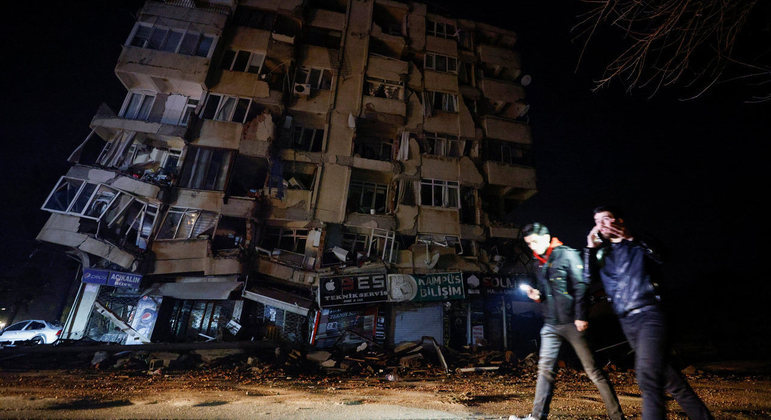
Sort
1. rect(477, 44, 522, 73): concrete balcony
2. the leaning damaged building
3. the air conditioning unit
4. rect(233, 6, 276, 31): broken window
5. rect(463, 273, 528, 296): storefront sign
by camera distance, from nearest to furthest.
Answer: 1. the leaning damaged building
2. rect(463, 273, 528, 296): storefront sign
3. the air conditioning unit
4. rect(233, 6, 276, 31): broken window
5. rect(477, 44, 522, 73): concrete balcony

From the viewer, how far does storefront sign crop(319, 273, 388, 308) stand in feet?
47.5

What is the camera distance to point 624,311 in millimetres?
2639

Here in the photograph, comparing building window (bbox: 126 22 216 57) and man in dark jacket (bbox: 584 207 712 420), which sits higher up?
building window (bbox: 126 22 216 57)

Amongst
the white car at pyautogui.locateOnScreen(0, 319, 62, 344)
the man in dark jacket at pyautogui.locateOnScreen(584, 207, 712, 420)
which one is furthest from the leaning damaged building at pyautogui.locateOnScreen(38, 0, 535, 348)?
the man in dark jacket at pyautogui.locateOnScreen(584, 207, 712, 420)

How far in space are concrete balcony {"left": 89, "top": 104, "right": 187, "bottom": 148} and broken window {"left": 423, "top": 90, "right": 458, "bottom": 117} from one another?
14533 mm

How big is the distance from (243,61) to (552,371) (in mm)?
21825

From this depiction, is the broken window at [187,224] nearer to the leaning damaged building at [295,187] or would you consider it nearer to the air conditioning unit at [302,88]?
the leaning damaged building at [295,187]

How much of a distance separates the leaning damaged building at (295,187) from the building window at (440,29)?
1.03m

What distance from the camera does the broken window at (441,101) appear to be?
19844 mm

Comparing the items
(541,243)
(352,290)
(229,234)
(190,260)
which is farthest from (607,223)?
(190,260)

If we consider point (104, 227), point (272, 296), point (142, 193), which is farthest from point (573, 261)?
point (104, 227)

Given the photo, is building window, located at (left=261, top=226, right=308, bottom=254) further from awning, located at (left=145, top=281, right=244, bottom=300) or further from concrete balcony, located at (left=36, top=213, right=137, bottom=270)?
concrete balcony, located at (left=36, top=213, right=137, bottom=270)

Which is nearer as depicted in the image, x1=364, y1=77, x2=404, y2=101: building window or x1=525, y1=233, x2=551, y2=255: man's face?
x1=525, y1=233, x2=551, y2=255: man's face

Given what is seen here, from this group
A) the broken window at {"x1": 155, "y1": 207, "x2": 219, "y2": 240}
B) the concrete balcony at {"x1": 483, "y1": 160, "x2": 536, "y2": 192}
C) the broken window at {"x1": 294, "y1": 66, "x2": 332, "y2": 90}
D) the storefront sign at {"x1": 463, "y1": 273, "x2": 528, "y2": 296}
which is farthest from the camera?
the broken window at {"x1": 294, "y1": 66, "x2": 332, "y2": 90}
